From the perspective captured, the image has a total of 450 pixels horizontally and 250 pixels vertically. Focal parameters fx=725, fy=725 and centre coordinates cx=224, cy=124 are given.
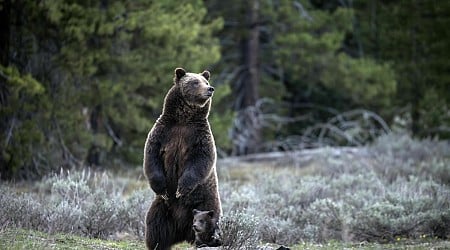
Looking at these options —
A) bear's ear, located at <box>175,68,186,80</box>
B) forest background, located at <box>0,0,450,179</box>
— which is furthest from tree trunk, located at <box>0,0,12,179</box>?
bear's ear, located at <box>175,68,186,80</box>

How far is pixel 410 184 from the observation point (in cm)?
1277

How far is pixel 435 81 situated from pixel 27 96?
1269cm

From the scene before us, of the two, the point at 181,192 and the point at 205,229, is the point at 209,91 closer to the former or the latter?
the point at 181,192

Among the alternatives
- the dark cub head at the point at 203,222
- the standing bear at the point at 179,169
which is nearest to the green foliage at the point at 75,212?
the standing bear at the point at 179,169

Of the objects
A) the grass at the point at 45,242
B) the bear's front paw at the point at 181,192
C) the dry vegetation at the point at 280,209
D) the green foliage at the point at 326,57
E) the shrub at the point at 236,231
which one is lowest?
the dry vegetation at the point at 280,209

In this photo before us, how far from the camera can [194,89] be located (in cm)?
768

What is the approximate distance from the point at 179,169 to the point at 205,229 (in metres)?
0.68

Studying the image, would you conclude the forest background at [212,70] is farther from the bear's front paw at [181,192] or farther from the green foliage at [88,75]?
the bear's front paw at [181,192]

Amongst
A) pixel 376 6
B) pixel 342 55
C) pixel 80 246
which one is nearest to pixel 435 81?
pixel 342 55

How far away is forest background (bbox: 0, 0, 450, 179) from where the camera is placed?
14.3 m

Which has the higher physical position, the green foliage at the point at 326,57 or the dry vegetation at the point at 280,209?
the green foliage at the point at 326,57

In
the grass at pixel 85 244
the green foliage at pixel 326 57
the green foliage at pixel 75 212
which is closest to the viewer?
the grass at pixel 85 244

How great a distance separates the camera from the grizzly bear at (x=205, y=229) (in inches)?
286

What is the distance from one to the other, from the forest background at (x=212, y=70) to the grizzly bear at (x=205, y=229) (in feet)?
21.4
